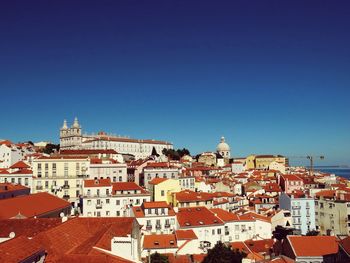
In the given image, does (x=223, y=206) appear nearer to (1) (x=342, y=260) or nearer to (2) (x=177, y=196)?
(2) (x=177, y=196)

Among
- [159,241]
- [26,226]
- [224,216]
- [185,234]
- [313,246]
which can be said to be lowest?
[159,241]

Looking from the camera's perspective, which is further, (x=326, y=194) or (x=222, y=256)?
(x=326, y=194)

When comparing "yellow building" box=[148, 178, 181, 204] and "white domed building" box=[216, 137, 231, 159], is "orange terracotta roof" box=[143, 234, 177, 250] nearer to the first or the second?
"yellow building" box=[148, 178, 181, 204]

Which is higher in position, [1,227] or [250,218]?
[1,227]

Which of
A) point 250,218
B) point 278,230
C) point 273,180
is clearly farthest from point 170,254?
point 273,180

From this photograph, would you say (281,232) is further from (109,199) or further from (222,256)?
(109,199)

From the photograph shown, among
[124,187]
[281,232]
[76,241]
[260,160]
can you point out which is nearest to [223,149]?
[260,160]

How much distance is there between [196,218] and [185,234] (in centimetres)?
455

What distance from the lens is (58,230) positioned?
83.0ft

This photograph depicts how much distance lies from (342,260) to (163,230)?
24.9 meters

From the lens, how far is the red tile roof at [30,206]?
123ft

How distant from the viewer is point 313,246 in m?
34.8

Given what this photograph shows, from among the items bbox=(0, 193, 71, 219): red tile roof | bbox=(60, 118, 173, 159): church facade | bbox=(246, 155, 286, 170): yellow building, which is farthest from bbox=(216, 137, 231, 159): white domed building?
bbox=(0, 193, 71, 219): red tile roof

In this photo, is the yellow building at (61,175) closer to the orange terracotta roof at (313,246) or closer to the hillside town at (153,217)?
the hillside town at (153,217)
